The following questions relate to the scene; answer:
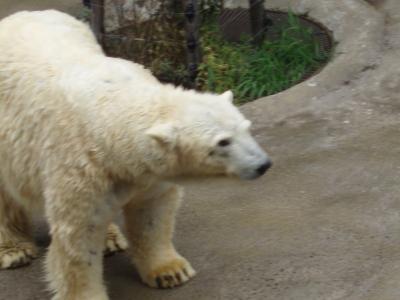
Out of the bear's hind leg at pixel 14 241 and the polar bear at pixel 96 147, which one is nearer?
the polar bear at pixel 96 147

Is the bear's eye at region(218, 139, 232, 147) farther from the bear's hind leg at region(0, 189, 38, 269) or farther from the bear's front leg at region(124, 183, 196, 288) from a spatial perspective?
the bear's hind leg at region(0, 189, 38, 269)

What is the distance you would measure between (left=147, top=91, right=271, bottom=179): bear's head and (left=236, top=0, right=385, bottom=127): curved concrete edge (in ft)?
7.54

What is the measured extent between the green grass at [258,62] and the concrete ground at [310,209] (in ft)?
0.84

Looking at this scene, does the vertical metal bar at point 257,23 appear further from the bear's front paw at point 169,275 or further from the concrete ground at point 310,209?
the bear's front paw at point 169,275

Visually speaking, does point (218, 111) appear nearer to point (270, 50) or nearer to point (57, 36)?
point (57, 36)

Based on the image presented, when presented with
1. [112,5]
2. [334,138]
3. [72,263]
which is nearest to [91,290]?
[72,263]

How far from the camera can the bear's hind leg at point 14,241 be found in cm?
426

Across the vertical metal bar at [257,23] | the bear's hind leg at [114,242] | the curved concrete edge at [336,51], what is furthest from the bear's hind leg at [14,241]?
the vertical metal bar at [257,23]

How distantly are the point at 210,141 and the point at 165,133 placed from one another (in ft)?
0.57

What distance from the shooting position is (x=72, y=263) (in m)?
3.61

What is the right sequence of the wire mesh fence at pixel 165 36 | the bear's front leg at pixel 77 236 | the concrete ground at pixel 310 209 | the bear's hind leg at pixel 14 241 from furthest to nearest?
the wire mesh fence at pixel 165 36 → the bear's hind leg at pixel 14 241 → the concrete ground at pixel 310 209 → the bear's front leg at pixel 77 236

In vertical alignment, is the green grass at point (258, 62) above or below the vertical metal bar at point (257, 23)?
below

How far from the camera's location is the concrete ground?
400 centimetres

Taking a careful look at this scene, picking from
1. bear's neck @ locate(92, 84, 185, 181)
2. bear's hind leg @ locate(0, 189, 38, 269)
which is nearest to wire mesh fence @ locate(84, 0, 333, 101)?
bear's hind leg @ locate(0, 189, 38, 269)
